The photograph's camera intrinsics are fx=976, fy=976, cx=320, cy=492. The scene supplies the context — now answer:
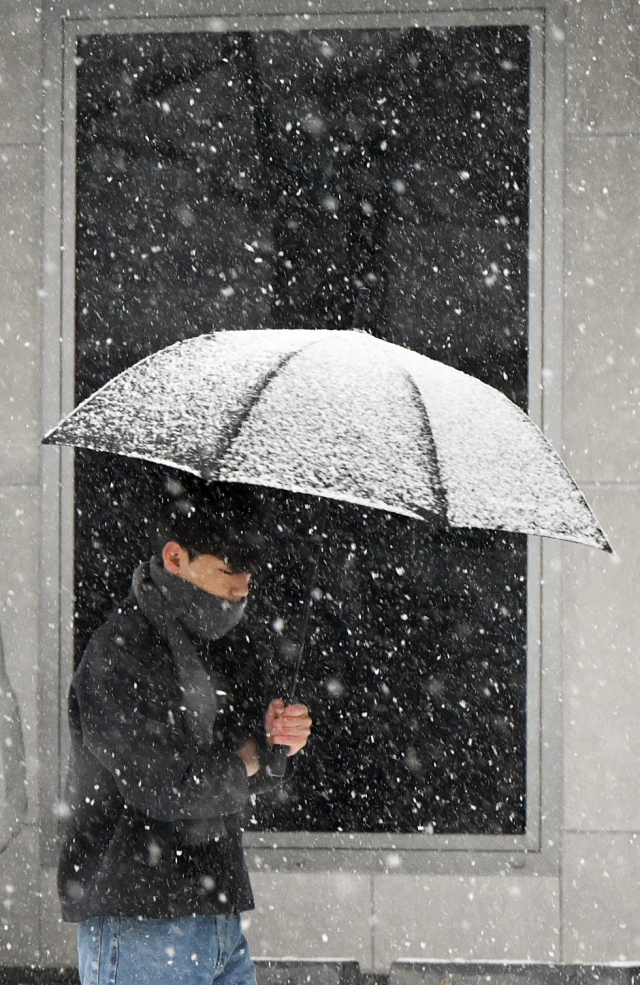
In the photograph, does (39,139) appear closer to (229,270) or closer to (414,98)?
(229,270)

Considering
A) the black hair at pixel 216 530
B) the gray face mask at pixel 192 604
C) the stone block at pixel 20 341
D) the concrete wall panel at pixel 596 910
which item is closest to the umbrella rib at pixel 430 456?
the black hair at pixel 216 530

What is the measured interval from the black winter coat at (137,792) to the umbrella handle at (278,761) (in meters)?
0.10

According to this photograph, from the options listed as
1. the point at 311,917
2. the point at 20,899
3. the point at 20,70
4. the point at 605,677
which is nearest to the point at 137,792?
the point at 311,917

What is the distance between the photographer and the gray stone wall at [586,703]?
4.23 m

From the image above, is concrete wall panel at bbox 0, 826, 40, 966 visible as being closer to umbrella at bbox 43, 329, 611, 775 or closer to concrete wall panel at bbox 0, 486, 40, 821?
concrete wall panel at bbox 0, 486, 40, 821

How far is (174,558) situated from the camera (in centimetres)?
251

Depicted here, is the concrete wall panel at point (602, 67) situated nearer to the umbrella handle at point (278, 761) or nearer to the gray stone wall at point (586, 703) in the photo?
the gray stone wall at point (586, 703)

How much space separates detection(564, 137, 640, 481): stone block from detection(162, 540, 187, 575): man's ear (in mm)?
2253

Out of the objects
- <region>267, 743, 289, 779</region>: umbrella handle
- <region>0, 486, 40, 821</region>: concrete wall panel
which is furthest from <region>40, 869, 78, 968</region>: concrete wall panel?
<region>267, 743, 289, 779</region>: umbrella handle

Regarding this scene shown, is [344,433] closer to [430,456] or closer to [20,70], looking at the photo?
[430,456]

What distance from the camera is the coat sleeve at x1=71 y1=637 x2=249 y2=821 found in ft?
7.76

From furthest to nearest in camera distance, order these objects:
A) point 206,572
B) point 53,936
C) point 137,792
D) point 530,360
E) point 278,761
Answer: point 53,936, point 530,360, point 278,761, point 206,572, point 137,792

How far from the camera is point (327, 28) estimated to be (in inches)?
168

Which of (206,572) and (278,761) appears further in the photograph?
(278,761)
